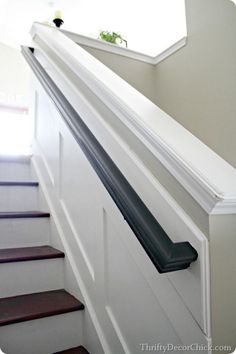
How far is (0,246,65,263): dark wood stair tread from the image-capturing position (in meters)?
1.30

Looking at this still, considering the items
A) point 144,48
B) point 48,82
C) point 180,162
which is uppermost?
point 144,48

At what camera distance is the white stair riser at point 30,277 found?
4.21 feet

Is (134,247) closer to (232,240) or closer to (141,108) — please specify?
(232,240)

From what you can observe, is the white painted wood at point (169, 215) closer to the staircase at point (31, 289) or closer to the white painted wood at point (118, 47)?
the staircase at point (31, 289)

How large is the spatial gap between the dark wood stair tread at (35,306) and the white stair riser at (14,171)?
1.03 m

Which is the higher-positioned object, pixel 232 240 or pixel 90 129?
pixel 90 129

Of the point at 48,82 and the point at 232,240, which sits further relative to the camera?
the point at 48,82

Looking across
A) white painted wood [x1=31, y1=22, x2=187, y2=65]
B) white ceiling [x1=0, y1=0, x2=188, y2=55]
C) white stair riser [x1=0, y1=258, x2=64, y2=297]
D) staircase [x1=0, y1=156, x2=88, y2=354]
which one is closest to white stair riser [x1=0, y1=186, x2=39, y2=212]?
staircase [x1=0, y1=156, x2=88, y2=354]

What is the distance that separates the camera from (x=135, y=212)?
2.46 ft

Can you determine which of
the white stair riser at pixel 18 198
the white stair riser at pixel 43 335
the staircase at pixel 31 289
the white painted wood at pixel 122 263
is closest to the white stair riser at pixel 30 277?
the staircase at pixel 31 289

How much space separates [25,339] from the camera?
1091mm

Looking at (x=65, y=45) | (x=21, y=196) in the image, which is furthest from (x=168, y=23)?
(x=21, y=196)

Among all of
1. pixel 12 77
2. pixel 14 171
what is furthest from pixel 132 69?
pixel 12 77

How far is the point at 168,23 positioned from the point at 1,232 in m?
3.32
